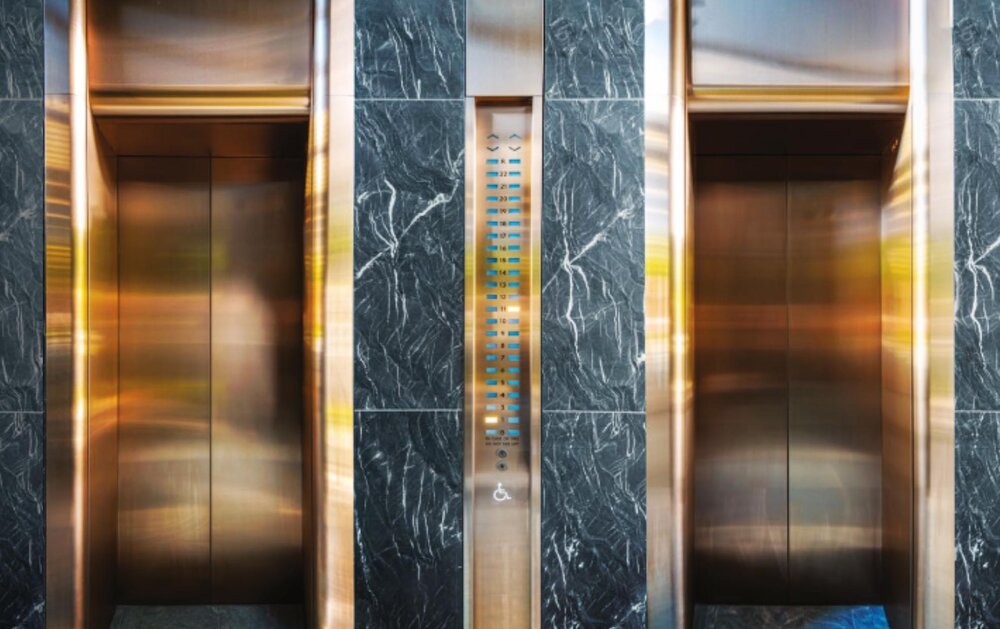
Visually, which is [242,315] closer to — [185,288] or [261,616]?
[185,288]

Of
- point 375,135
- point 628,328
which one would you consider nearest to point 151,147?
point 375,135

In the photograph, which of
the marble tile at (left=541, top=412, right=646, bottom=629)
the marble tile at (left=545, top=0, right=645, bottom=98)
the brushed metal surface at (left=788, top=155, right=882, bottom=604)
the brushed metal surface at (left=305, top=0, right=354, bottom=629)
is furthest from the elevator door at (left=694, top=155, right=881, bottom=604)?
the brushed metal surface at (left=305, top=0, right=354, bottom=629)

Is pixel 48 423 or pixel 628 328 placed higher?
pixel 628 328

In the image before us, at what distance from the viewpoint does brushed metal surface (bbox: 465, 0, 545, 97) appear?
9.80 ft

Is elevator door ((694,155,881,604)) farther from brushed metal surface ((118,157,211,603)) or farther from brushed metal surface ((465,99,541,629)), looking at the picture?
brushed metal surface ((118,157,211,603))

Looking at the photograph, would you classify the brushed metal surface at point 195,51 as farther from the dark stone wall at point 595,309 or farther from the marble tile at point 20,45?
the dark stone wall at point 595,309

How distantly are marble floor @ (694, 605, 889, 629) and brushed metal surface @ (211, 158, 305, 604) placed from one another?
2179mm

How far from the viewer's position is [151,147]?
3387 mm

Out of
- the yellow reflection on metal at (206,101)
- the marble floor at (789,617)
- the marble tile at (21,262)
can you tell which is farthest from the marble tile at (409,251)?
the marble floor at (789,617)

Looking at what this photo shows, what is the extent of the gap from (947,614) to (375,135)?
3.36 metres

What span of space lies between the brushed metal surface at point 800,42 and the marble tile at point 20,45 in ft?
9.68

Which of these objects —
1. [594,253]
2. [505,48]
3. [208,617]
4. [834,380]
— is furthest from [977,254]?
[208,617]

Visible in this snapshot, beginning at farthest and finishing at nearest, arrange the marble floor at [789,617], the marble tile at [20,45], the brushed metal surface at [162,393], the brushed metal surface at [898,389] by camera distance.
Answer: the brushed metal surface at [162,393] → the marble floor at [789,617] → the brushed metal surface at [898,389] → the marble tile at [20,45]

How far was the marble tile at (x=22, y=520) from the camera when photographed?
2.99m
